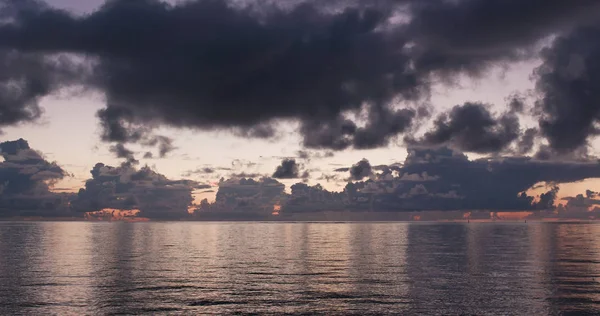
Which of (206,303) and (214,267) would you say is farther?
(214,267)

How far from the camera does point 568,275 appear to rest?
8456cm

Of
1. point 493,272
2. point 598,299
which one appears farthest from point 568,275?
point 598,299

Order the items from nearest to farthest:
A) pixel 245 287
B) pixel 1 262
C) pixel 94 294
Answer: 1. pixel 94 294
2. pixel 245 287
3. pixel 1 262

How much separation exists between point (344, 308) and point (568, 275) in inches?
1832

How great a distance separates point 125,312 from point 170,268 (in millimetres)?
40297

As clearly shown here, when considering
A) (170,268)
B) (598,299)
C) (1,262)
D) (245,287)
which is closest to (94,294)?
(245,287)

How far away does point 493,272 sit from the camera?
89875mm

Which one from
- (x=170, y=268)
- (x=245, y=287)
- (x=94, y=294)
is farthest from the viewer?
(x=170, y=268)

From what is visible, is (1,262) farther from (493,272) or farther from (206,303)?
(493,272)

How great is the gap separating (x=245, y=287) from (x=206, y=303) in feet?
39.6

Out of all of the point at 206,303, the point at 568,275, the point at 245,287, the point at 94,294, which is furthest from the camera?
the point at 568,275

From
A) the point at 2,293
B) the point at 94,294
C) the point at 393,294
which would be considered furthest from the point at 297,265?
the point at 2,293

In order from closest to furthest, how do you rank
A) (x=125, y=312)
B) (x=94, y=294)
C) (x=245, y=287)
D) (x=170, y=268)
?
(x=125, y=312) → (x=94, y=294) → (x=245, y=287) → (x=170, y=268)

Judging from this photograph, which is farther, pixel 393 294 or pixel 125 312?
pixel 393 294
